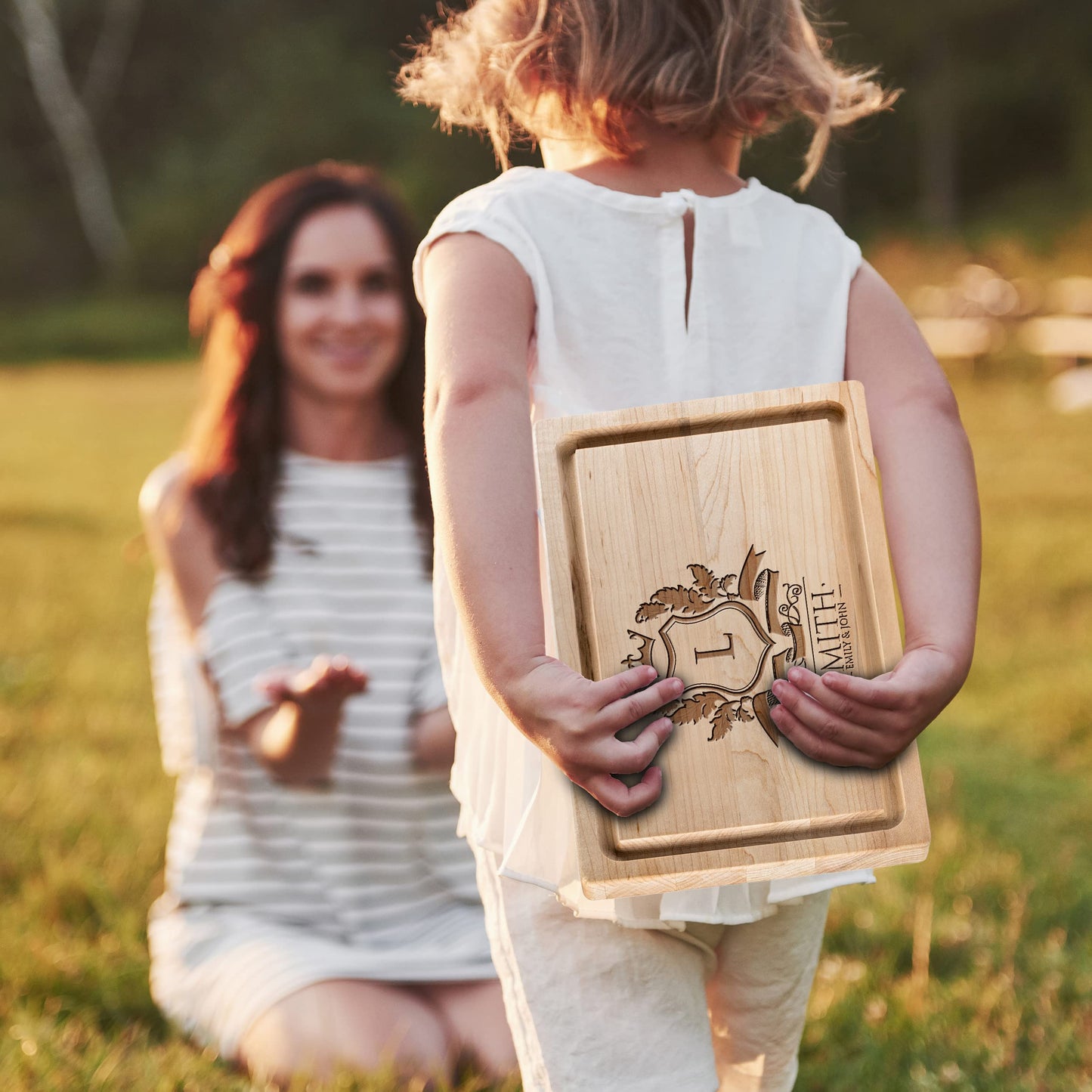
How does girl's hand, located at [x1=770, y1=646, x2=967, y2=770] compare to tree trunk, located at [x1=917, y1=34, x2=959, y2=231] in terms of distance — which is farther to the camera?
tree trunk, located at [x1=917, y1=34, x2=959, y2=231]

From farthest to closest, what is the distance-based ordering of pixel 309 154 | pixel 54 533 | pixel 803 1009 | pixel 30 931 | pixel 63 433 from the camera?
pixel 309 154 < pixel 63 433 < pixel 54 533 < pixel 30 931 < pixel 803 1009

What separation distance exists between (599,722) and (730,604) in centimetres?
18

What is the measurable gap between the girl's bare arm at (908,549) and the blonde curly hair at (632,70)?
222 millimetres

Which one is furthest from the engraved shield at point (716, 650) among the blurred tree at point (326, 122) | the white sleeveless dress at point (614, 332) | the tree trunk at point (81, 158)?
the tree trunk at point (81, 158)

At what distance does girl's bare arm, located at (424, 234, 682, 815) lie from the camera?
43.4 inches

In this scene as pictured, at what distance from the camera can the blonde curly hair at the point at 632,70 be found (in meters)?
1.30

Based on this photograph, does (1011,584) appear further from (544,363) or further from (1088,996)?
(544,363)

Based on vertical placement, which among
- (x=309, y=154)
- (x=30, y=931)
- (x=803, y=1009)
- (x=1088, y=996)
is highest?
(x=309, y=154)

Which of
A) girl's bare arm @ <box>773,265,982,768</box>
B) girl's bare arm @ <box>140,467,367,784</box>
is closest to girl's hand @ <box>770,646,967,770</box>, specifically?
girl's bare arm @ <box>773,265,982,768</box>

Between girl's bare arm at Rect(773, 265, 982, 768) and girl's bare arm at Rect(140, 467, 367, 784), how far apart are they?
906 mm

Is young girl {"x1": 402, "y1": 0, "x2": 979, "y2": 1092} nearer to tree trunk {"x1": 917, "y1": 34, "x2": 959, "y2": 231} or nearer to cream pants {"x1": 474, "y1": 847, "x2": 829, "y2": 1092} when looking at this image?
cream pants {"x1": 474, "y1": 847, "x2": 829, "y2": 1092}

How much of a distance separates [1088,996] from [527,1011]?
142cm

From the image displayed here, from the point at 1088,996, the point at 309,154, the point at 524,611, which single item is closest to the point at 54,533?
the point at 1088,996

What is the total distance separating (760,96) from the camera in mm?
1350
